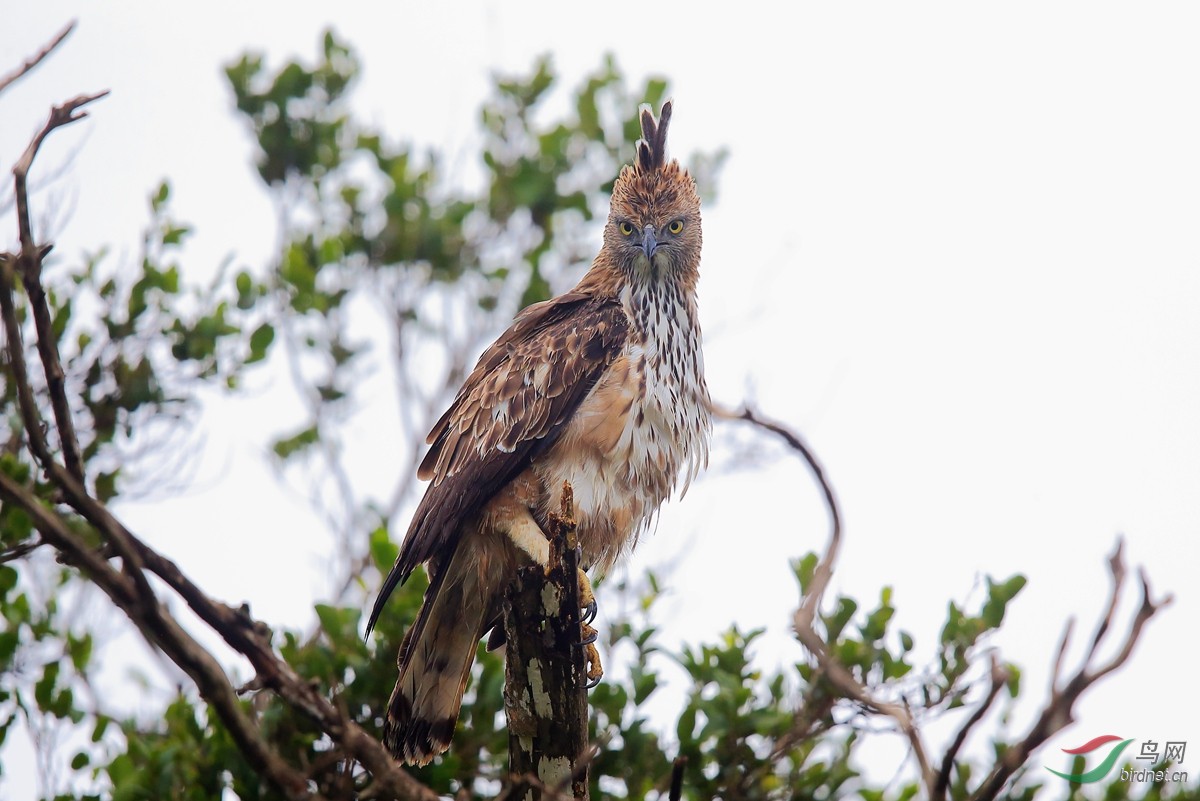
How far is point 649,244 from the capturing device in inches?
208

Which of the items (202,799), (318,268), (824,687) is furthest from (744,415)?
(318,268)

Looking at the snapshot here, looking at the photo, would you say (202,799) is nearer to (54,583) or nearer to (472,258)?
(54,583)

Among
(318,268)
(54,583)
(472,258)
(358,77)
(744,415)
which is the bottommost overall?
(744,415)

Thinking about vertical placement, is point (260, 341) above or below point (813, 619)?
above

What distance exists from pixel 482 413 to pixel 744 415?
8.67 feet

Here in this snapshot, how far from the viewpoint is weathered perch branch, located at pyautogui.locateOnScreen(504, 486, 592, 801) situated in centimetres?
370

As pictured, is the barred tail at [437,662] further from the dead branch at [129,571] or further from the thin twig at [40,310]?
the thin twig at [40,310]

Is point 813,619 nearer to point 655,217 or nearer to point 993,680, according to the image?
point 993,680

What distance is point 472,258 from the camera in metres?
9.38

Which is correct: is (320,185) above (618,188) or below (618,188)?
above

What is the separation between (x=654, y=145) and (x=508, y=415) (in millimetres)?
1637

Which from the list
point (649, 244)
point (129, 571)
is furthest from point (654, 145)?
point (129, 571)

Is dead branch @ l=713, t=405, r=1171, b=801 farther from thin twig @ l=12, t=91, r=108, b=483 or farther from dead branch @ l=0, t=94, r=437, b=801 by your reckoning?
thin twig @ l=12, t=91, r=108, b=483

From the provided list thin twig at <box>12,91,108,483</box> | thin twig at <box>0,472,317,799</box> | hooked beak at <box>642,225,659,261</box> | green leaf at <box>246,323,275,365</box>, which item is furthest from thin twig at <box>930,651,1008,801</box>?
green leaf at <box>246,323,275,365</box>
